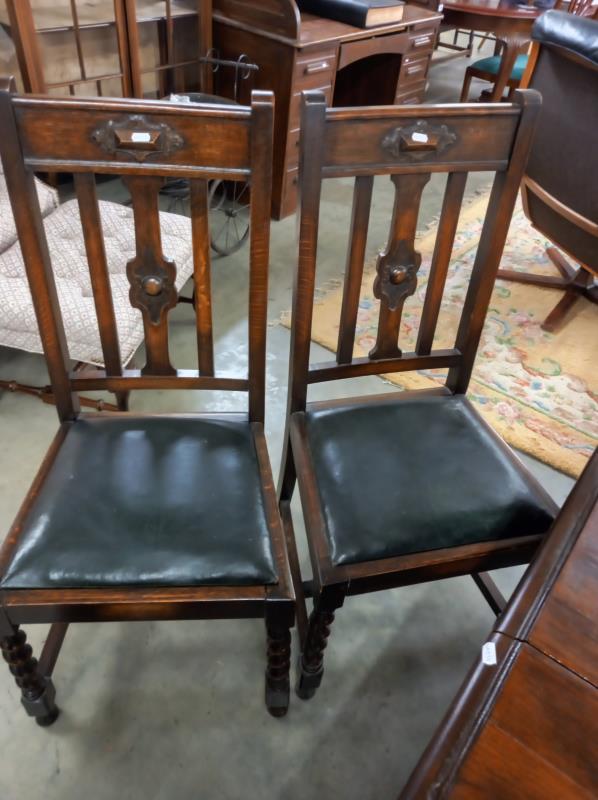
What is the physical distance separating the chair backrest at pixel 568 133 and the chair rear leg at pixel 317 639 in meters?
1.47

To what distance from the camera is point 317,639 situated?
1.06m

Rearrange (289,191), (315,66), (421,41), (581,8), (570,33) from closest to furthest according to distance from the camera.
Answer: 1. (570,33)
2. (315,66)
3. (289,191)
4. (421,41)
5. (581,8)

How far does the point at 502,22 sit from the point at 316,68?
163cm

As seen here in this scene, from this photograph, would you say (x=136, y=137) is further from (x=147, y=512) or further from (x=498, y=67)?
(x=498, y=67)

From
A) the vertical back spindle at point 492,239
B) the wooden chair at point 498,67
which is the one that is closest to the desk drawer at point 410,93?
the wooden chair at point 498,67

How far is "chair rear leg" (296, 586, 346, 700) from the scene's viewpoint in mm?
944

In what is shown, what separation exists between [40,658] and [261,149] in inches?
39.8

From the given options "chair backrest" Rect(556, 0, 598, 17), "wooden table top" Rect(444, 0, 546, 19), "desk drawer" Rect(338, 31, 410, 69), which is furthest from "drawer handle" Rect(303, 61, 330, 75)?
"chair backrest" Rect(556, 0, 598, 17)

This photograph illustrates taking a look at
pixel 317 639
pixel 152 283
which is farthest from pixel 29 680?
pixel 152 283

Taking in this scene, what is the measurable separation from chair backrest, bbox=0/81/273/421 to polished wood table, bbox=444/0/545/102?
318 centimetres

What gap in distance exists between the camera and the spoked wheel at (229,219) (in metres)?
2.52

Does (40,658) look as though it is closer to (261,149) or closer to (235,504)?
(235,504)

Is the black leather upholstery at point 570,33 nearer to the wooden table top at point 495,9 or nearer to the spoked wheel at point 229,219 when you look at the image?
the spoked wheel at point 229,219

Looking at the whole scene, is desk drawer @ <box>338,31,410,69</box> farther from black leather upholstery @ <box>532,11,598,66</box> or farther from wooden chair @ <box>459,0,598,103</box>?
black leather upholstery @ <box>532,11,598,66</box>
